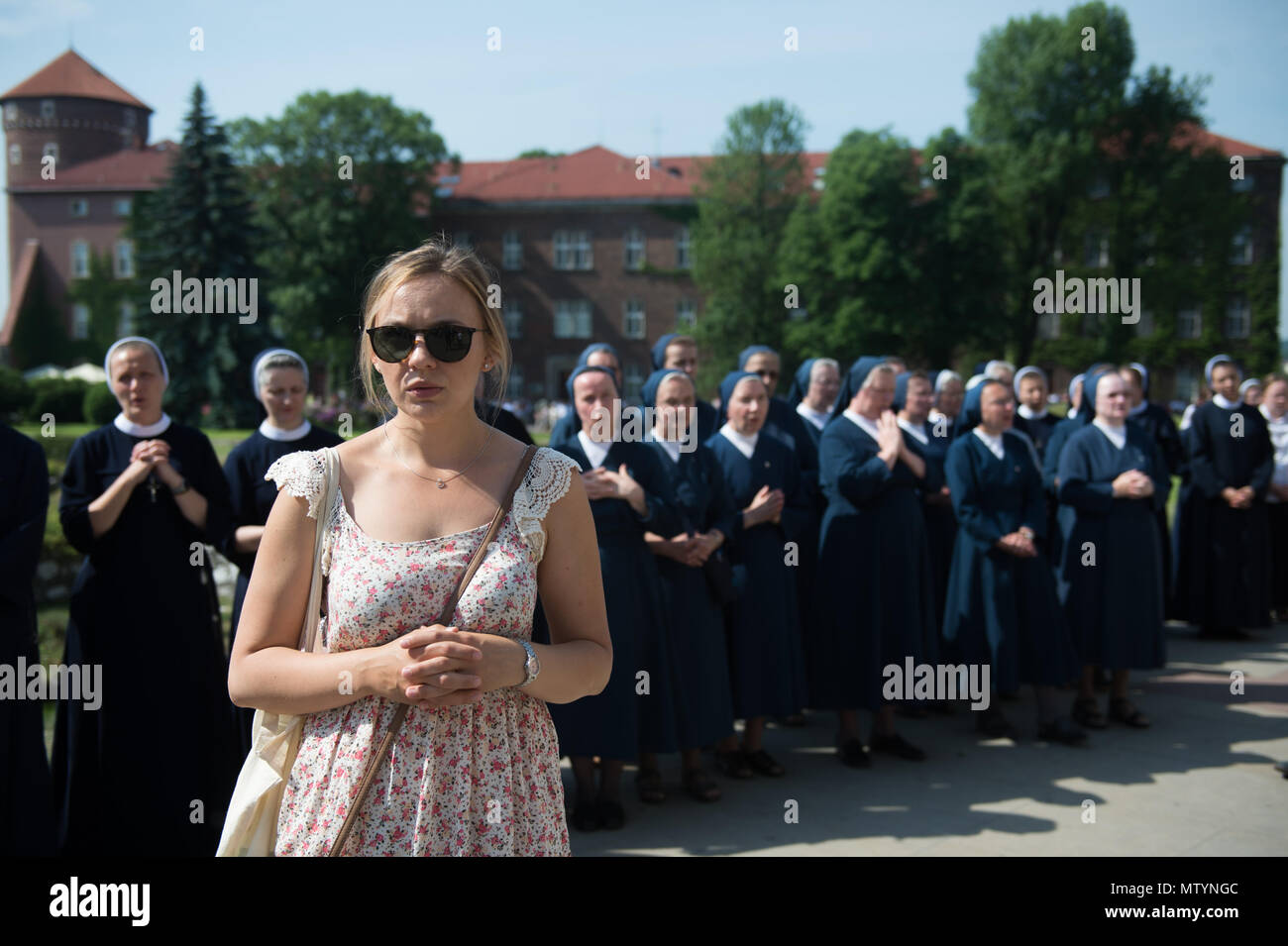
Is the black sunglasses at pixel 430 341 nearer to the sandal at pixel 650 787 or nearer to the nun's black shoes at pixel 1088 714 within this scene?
the sandal at pixel 650 787

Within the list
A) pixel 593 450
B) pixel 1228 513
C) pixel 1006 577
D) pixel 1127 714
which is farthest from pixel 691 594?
pixel 1228 513

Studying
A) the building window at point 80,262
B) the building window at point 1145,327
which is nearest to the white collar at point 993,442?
the building window at point 1145,327

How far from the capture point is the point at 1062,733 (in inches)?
284

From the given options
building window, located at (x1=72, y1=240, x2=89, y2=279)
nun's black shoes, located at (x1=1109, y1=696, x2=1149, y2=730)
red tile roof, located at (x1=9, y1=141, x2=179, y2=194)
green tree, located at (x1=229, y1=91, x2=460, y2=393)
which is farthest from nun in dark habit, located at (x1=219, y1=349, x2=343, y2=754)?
building window, located at (x1=72, y1=240, x2=89, y2=279)

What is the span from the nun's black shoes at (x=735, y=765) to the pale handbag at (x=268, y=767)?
15.2 ft

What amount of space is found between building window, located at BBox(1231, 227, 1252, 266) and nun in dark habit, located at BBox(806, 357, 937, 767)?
4493 centimetres

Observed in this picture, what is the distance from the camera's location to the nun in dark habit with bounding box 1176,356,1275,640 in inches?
407

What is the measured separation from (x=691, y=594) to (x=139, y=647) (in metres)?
2.94

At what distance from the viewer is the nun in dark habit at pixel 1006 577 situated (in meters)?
7.25

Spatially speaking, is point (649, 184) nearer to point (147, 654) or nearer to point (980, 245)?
point (980, 245)

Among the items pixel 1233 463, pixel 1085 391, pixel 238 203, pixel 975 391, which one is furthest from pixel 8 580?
pixel 238 203

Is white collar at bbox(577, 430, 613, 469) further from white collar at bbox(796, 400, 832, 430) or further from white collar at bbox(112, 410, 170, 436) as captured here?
white collar at bbox(796, 400, 832, 430)
